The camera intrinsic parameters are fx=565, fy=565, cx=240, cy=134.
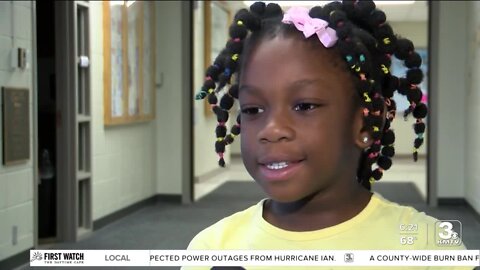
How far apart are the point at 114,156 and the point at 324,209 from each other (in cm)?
264

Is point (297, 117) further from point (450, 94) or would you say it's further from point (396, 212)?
point (450, 94)

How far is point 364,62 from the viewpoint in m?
0.60

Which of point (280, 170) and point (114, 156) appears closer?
point (280, 170)

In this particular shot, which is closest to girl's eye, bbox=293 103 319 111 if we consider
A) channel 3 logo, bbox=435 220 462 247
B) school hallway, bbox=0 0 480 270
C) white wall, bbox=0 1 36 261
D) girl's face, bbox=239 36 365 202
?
girl's face, bbox=239 36 365 202

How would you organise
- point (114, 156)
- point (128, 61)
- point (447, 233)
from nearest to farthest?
point (447, 233)
point (114, 156)
point (128, 61)

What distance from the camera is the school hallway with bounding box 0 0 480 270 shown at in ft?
7.20

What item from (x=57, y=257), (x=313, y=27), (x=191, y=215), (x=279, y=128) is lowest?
(x=191, y=215)

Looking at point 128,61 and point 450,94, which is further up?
point 128,61

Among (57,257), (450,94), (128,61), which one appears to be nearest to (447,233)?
(57,257)

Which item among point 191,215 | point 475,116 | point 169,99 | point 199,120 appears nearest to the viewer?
point 475,116

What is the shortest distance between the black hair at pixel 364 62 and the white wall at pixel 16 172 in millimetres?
1607

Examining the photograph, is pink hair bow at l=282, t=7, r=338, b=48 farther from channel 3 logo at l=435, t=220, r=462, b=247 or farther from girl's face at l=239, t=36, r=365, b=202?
channel 3 logo at l=435, t=220, r=462, b=247

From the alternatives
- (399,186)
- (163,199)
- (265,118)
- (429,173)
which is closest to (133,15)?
(163,199)

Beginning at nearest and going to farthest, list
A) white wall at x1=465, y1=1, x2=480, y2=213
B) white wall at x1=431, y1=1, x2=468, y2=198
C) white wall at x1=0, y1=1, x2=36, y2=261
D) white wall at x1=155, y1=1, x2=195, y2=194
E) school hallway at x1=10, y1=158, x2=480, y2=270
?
school hallway at x1=10, y1=158, x2=480, y2=270 → white wall at x1=465, y1=1, x2=480, y2=213 → white wall at x1=0, y1=1, x2=36, y2=261 → white wall at x1=431, y1=1, x2=468, y2=198 → white wall at x1=155, y1=1, x2=195, y2=194
